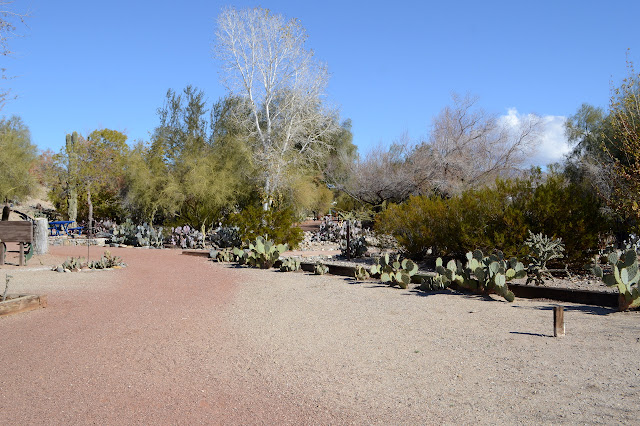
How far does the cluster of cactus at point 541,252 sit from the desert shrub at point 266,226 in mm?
7138

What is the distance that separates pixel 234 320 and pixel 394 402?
3071 millimetres

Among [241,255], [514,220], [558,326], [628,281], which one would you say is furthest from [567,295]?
[241,255]

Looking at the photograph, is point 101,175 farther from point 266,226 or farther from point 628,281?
point 628,281

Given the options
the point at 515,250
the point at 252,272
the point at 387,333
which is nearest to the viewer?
the point at 387,333

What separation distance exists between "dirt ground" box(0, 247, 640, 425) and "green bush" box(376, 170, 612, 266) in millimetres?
2430

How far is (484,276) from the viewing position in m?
7.68

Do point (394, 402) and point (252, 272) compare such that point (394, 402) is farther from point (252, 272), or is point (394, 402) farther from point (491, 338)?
point (252, 272)

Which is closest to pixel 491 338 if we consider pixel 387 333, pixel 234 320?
pixel 387 333

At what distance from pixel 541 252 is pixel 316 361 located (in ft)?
17.8

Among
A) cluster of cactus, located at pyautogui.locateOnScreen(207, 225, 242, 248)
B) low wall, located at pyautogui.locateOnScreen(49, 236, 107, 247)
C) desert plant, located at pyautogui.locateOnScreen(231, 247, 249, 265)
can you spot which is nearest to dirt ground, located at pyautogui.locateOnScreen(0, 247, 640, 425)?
desert plant, located at pyautogui.locateOnScreen(231, 247, 249, 265)

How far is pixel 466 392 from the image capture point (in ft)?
13.0

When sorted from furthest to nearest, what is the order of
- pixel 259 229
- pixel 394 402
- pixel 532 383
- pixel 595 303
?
pixel 259 229, pixel 595 303, pixel 532 383, pixel 394 402

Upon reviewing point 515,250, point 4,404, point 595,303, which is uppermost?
point 515,250

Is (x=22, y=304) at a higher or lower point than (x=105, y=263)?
lower
